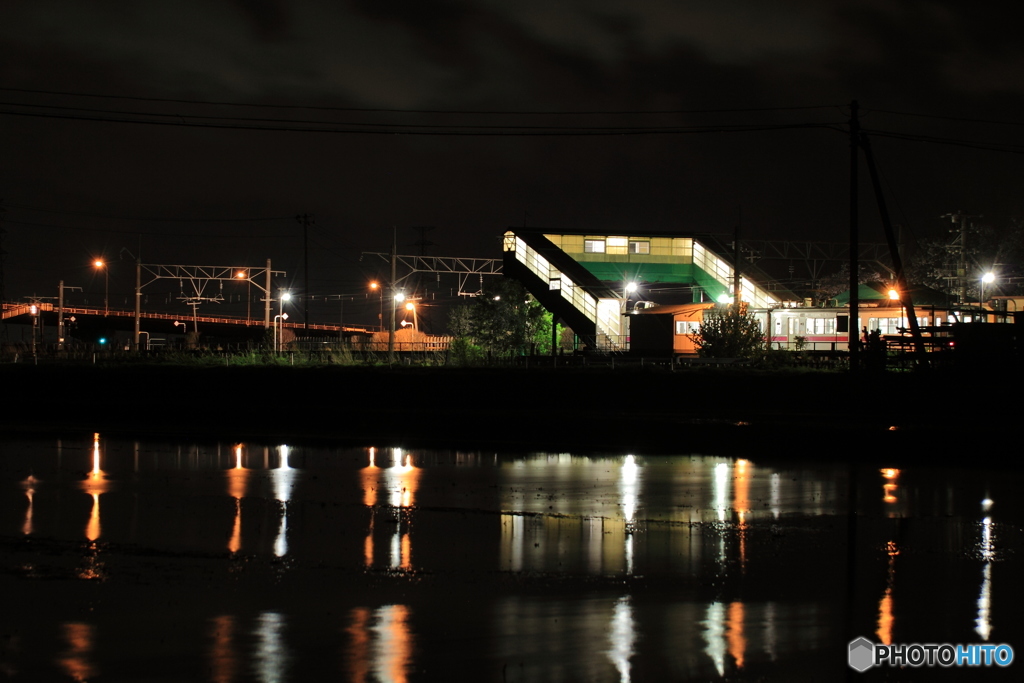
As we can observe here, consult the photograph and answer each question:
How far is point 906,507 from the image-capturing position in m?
11.0

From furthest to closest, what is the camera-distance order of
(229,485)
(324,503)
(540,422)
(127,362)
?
(127,362)
(540,422)
(229,485)
(324,503)

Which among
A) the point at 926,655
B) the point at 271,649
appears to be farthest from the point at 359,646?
the point at 926,655

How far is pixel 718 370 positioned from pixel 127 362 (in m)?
23.3

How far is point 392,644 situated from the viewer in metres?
5.95

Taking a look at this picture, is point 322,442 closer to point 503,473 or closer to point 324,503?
point 503,473

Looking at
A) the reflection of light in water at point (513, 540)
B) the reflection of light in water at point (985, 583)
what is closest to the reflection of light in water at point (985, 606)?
the reflection of light in water at point (985, 583)

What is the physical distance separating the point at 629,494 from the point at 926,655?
19.8 feet

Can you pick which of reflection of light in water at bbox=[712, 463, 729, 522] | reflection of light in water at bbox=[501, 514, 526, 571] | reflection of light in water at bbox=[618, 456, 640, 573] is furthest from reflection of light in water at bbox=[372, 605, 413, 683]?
reflection of light in water at bbox=[712, 463, 729, 522]

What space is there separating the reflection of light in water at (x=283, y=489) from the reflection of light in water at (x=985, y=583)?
6149 millimetres

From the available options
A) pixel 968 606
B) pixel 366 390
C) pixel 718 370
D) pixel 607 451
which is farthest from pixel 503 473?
pixel 718 370

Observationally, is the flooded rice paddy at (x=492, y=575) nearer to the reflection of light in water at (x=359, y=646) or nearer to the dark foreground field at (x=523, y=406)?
the reflection of light in water at (x=359, y=646)

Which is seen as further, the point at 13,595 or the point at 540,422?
the point at 540,422

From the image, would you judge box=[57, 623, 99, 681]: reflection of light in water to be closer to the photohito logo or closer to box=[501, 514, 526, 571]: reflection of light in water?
box=[501, 514, 526, 571]: reflection of light in water

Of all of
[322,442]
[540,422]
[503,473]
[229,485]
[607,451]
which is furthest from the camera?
[540,422]
